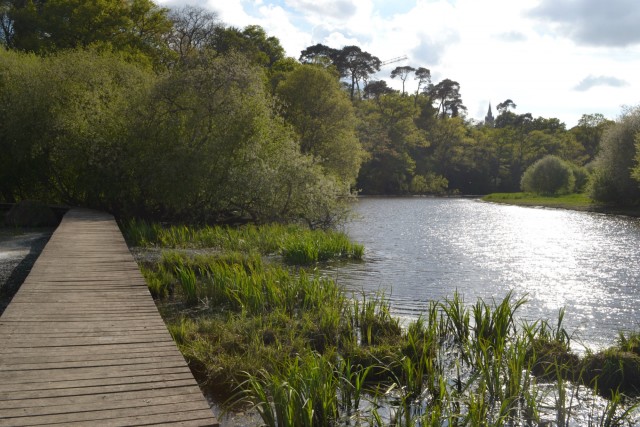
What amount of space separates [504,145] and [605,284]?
79485 mm

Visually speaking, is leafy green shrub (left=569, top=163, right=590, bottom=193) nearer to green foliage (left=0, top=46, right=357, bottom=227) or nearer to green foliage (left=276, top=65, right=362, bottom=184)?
green foliage (left=276, top=65, right=362, bottom=184)

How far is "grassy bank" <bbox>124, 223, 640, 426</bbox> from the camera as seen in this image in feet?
19.2

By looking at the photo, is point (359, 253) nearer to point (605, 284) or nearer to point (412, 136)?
point (605, 284)

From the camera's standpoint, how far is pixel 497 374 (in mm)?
6270

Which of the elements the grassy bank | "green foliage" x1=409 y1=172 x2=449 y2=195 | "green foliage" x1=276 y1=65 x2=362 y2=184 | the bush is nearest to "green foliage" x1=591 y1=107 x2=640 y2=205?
the bush

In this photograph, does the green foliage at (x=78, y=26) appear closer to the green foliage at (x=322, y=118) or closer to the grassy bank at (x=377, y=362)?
the green foliage at (x=322, y=118)

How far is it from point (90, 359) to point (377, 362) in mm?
3539

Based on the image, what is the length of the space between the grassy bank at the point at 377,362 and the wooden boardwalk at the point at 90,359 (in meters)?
0.86

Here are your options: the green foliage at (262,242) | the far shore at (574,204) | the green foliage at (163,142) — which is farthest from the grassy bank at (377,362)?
the far shore at (574,204)

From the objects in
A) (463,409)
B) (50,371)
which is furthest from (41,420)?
(463,409)

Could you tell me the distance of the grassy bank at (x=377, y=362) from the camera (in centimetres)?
585

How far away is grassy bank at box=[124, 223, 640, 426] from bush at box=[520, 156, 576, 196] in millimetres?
54890

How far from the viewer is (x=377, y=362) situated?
24.7 ft

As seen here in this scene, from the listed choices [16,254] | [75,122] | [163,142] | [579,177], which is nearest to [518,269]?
[163,142]
